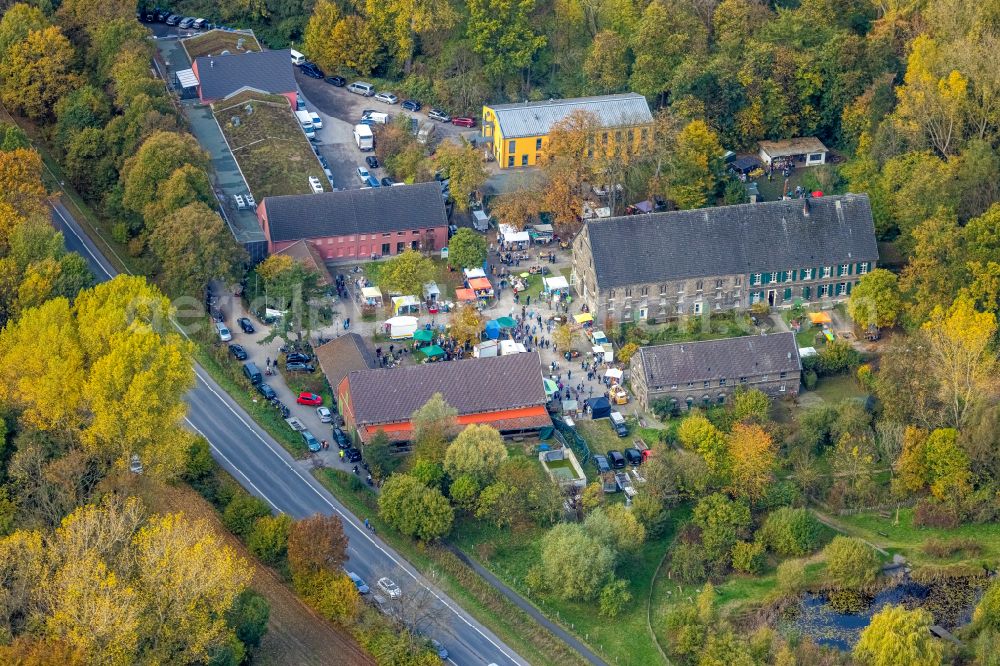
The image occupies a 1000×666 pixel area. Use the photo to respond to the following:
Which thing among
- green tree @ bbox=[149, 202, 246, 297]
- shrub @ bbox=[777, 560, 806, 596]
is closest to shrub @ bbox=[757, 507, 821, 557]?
shrub @ bbox=[777, 560, 806, 596]

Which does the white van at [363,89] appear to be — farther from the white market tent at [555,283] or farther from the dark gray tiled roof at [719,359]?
the dark gray tiled roof at [719,359]

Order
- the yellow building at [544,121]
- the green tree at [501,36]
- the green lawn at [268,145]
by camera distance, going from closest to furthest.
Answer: the green lawn at [268,145] → the yellow building at [544,121] → the green tree at [501,36]

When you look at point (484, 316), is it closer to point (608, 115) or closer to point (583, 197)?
point (583, 197)

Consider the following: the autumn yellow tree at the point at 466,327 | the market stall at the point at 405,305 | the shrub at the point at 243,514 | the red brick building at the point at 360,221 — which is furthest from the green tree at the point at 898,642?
the red brick building at the point at 360,221

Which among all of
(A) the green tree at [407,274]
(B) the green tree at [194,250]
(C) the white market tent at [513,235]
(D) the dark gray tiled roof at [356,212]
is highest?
(B) the green tree at [194,250]

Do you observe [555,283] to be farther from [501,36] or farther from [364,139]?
[501,36]

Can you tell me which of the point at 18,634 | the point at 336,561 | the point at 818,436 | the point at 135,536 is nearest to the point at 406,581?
the point at 336,561
